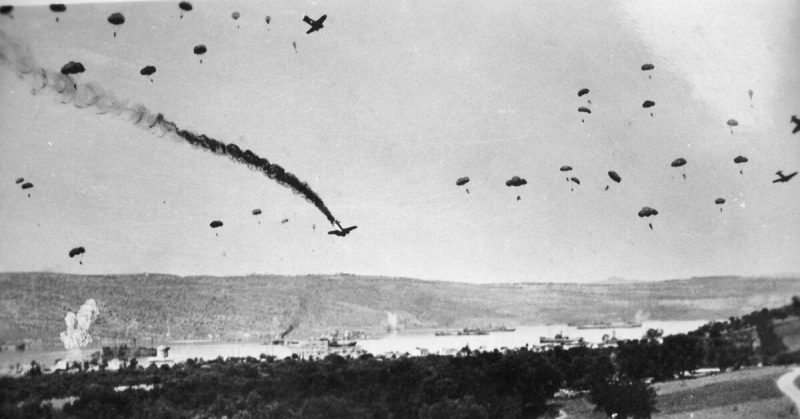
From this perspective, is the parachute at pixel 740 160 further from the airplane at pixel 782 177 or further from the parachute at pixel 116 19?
the parachute at pixel 116 19

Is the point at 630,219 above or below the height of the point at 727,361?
above

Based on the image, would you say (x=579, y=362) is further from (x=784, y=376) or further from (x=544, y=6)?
(x=544, y=6)

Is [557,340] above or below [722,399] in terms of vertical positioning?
above

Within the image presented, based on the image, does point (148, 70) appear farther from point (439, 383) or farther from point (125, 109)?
point (439, 383)

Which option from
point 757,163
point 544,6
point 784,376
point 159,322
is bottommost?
point 784,376

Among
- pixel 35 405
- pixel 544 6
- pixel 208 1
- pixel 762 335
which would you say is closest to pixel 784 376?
pixel 762 335

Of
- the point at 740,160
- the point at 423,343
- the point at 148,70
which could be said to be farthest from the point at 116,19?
the point at 740,160
